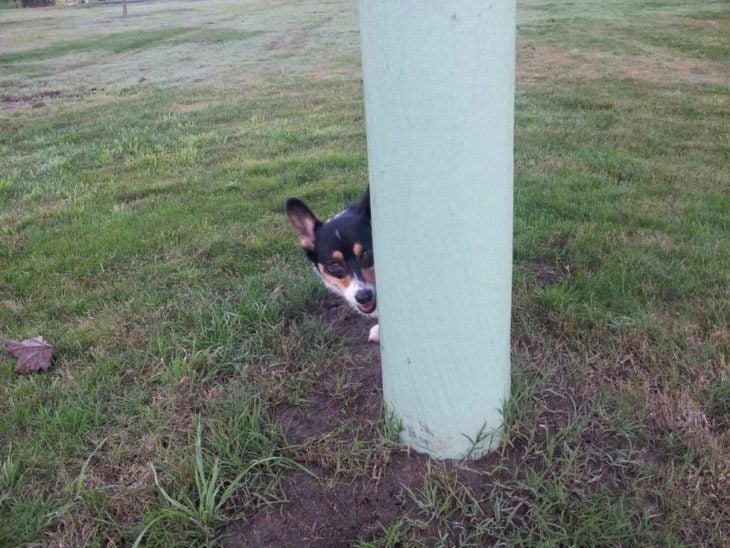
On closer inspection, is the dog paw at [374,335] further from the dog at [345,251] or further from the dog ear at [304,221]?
the dog ear at [304,221]

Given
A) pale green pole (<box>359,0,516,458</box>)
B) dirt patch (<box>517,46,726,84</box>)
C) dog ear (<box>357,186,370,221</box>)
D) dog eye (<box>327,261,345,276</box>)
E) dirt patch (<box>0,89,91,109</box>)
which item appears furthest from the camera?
dirt patch (<box>0,89,91,109</box>)

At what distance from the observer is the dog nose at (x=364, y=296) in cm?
318

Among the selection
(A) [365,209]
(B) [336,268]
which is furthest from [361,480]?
(A) [365,209]

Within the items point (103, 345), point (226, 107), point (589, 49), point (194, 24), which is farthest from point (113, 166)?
point (194, 24)

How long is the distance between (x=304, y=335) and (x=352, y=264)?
48 cm

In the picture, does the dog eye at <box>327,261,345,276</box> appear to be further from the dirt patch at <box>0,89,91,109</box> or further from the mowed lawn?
the dirt patch at <box>0,89,91,109</box>

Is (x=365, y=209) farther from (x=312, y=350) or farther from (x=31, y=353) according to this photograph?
(x=31, y=353)

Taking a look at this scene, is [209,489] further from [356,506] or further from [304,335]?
[304,335]

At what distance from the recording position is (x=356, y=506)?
6.89 feet

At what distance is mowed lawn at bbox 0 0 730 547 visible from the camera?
2.08m

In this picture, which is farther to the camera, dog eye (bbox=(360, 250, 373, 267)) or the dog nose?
dog eye (bbox=(360, 250, 373, 267))

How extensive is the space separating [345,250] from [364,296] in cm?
32

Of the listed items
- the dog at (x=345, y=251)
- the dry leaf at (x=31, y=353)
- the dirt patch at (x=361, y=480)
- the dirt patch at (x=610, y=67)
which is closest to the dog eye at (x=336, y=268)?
the dog at (x=345, y=251)

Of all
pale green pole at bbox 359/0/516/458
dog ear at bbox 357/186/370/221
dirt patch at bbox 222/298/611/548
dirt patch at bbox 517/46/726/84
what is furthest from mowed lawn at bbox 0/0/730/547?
dirt patch at bbox 517/46/726/84
